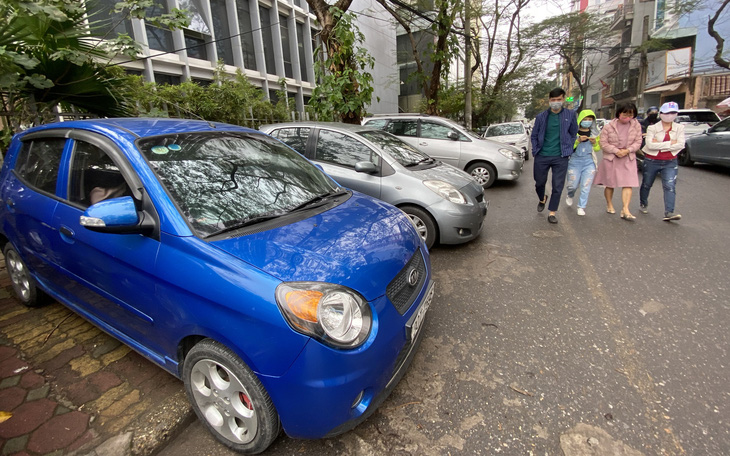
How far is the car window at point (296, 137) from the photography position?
499 centimetres

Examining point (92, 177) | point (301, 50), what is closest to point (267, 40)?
point (301, 50)

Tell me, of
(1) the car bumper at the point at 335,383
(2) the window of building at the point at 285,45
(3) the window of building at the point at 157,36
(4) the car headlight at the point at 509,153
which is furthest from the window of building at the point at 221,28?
(1) the car bumper at the point at 335,383

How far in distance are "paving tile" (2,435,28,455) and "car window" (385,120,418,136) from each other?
7.66 meters

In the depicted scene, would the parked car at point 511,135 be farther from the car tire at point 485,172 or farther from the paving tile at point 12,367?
the paving tile at point 12,367

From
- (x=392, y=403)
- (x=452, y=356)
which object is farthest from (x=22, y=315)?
(x=452, y=356)

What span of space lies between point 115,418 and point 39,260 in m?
1.48

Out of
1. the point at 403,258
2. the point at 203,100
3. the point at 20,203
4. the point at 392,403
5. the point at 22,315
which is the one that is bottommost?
the point at 392,403

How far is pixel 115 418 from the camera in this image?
203 centimetres

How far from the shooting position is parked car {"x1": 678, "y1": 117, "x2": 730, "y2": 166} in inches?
331

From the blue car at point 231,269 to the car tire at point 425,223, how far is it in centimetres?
160

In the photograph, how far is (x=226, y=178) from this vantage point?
233 centimetres

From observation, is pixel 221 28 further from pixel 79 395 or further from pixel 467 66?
pixel 79 395

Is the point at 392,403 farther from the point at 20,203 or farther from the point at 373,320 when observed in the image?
the point at 20,203

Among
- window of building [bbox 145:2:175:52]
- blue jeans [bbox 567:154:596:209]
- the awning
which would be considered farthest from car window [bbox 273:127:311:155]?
the awning
